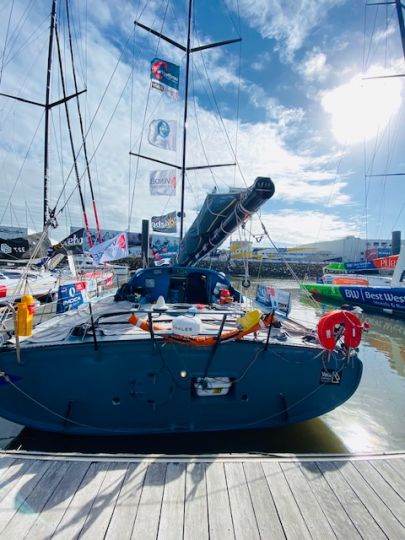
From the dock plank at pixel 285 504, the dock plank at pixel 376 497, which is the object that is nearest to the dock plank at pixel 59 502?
the dock plank at pixel 285 504

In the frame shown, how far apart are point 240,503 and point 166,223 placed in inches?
389

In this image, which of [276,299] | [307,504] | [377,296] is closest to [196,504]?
[307,504]

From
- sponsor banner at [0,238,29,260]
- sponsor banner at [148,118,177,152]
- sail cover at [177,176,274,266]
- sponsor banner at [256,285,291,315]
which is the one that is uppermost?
sponsor banner at [148,118,177,152]

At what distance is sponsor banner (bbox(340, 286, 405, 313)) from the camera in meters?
13.9

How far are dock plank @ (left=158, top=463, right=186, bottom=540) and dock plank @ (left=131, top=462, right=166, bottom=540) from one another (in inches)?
1.5

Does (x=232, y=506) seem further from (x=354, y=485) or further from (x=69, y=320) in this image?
(x=69, y=320)

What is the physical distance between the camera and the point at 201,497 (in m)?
2.33

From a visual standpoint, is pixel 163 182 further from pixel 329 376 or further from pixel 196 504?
pixel 196 504

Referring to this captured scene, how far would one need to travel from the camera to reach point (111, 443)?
3.67m

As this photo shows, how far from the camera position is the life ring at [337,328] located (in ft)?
10.7

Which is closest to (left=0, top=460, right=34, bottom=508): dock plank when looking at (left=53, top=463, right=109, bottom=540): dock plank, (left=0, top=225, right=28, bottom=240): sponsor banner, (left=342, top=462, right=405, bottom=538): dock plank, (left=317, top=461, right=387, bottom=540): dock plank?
(left=53, top=463, right=109, bottom=540): dock plank

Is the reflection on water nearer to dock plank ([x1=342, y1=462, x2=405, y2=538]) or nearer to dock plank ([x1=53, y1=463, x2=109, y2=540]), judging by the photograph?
dock plank ([x1=53, y1=463, x2=109, y2=540])

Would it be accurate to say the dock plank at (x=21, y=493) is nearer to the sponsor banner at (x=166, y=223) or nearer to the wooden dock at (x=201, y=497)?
the wooden dock at (x=201, y=497)

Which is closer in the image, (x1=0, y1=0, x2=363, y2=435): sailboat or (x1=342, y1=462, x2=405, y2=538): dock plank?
(x1=342, y1=462, x2=405, y2=538): dock plank
